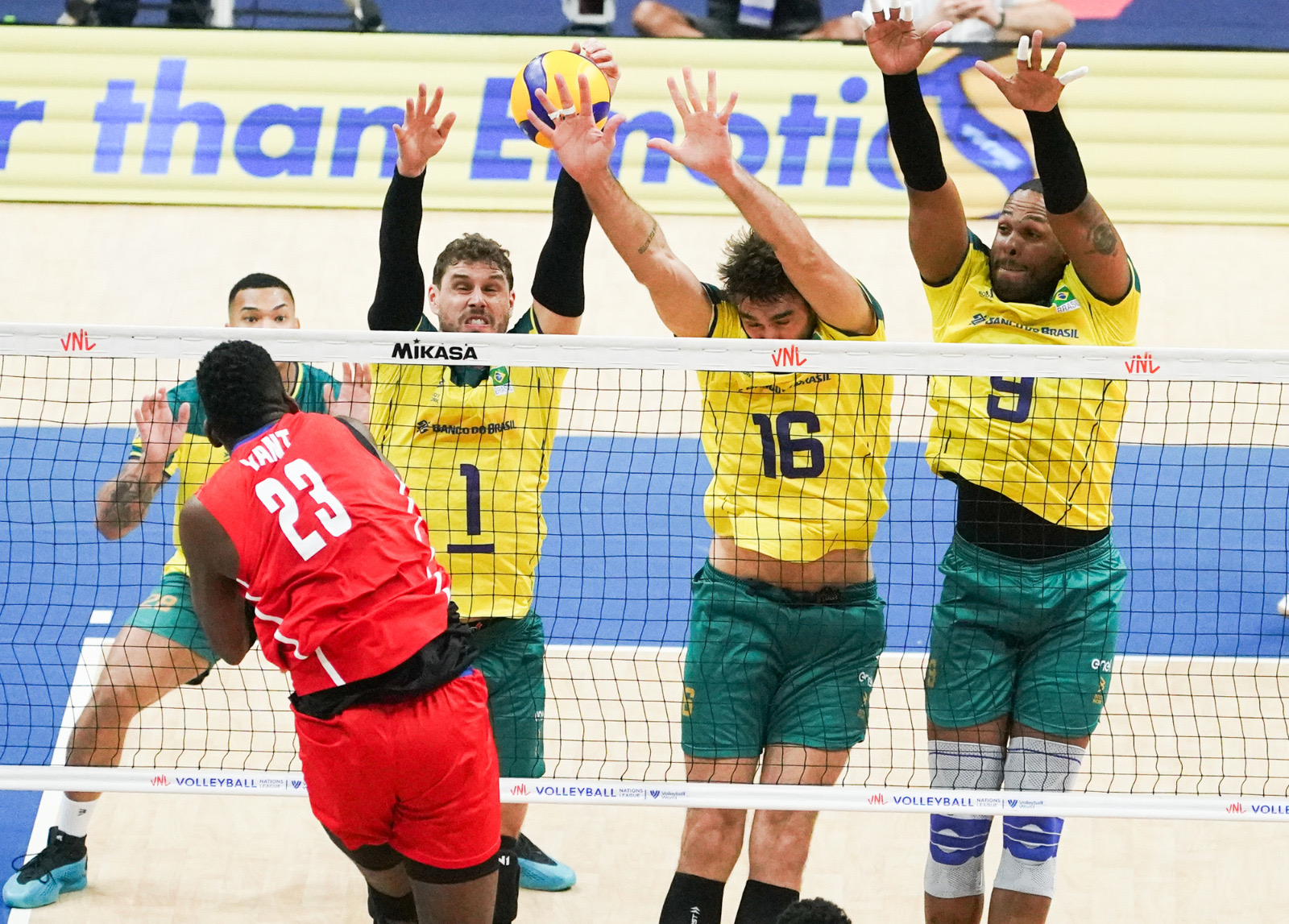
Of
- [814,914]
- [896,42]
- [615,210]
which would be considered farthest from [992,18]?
[814,914]

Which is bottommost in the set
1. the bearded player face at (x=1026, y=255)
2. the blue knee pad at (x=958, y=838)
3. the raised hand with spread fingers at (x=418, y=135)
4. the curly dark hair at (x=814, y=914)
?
the blue knee pad at (x=958, y=838)

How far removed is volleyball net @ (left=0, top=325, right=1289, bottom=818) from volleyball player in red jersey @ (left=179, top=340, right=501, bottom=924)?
2.52ft

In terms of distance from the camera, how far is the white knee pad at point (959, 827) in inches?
203

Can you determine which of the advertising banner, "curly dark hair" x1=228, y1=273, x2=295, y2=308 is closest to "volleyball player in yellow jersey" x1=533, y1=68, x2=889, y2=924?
"curly dark hair" x1=228, y1=273, x2=295, y2=308

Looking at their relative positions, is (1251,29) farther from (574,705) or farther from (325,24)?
(574,705)

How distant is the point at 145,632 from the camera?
602cm

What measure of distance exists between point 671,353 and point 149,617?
251 cm

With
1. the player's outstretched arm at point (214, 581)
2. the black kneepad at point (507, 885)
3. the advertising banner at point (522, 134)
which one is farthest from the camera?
the advertising banner at point (522, 134)

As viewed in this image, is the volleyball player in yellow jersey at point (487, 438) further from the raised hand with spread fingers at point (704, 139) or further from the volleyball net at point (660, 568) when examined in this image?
the raised hand with spread fingers at point (704, 139)

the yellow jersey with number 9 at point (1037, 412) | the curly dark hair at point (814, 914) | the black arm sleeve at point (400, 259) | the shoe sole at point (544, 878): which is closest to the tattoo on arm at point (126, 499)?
the black arm sleeve at point (400, 259)

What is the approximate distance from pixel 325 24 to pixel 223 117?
4.37ft

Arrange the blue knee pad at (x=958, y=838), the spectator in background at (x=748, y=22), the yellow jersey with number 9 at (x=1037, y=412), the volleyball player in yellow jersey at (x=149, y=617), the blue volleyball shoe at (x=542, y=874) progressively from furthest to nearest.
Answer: the spectator in background at (x=748, y=22), the blue volleyball shoe at (x=542, y=874), the volleyball player in yellow jersey at (x=149, y=617), the blue knee pad at (x=958, y=838), the yellow jersey with number 9 at (x=1037, y=412)

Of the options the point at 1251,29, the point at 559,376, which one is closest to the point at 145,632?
the point at 559,376

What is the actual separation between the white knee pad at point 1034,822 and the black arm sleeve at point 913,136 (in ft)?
6.20
